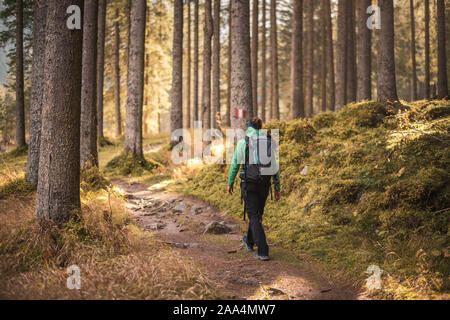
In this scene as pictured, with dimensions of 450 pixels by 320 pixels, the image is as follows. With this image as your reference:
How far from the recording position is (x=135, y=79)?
1548 centimetres

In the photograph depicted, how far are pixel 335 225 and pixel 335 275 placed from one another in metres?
1.66

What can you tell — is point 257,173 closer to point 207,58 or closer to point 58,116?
point 58,116

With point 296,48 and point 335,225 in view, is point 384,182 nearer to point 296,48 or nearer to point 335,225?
point 335,225

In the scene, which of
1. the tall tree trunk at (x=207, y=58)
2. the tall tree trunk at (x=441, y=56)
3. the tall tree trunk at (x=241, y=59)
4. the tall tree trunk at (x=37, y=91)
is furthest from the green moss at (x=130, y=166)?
the tall tree trunk at (x=441, y=56)

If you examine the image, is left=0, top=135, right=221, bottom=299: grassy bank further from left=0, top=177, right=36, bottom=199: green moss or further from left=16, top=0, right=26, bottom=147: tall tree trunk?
left=16, top=0, right=26, bottom=147: tall tree trunk

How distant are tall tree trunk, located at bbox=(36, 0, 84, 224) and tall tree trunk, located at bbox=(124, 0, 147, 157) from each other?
10158mm

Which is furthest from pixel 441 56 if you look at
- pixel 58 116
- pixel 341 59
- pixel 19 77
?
pixel 19 77

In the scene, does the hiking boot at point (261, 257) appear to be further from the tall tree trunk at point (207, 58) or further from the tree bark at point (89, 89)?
the tall tree trunk at point (207, 58)

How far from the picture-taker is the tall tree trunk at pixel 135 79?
15.3 meters

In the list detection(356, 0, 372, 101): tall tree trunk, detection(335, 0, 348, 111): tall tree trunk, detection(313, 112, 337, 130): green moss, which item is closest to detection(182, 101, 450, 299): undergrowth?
detection(313, 112, 337, 130): green moss
